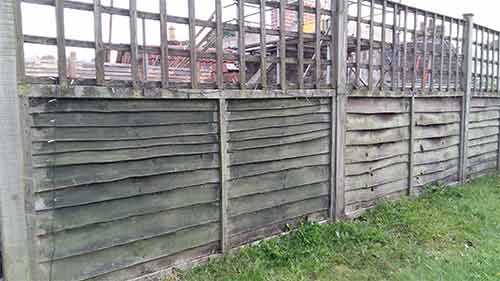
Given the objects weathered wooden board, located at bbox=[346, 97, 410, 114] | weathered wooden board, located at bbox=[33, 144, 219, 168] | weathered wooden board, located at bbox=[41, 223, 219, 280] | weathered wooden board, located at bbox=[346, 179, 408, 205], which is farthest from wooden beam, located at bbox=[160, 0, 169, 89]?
weathered wooden board, located at bbox=[346, 179, 408, 205]

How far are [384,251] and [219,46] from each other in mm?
1901

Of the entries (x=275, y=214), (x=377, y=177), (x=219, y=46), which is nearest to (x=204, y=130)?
(x=219, y=46)

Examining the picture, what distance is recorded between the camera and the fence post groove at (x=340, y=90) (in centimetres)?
335

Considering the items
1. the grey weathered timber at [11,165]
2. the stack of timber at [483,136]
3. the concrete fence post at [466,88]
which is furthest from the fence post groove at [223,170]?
the stack of timber at [483,136]

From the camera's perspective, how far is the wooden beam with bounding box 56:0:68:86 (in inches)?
77.6

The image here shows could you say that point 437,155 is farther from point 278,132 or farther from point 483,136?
point 278,132

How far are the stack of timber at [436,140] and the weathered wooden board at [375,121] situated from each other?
0.30 m

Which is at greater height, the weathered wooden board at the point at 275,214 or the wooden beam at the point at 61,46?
the wooden beam at the point at 61,46

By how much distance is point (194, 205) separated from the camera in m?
2.60

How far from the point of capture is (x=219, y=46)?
259cm

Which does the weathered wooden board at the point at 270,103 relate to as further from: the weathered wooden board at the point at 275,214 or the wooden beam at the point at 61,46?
the wooden beam at the point at 61,46

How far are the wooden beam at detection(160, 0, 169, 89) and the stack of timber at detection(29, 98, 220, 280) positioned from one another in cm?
14

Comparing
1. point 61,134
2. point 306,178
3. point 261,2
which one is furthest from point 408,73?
point 61,134

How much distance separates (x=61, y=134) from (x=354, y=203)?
2.60 meters
